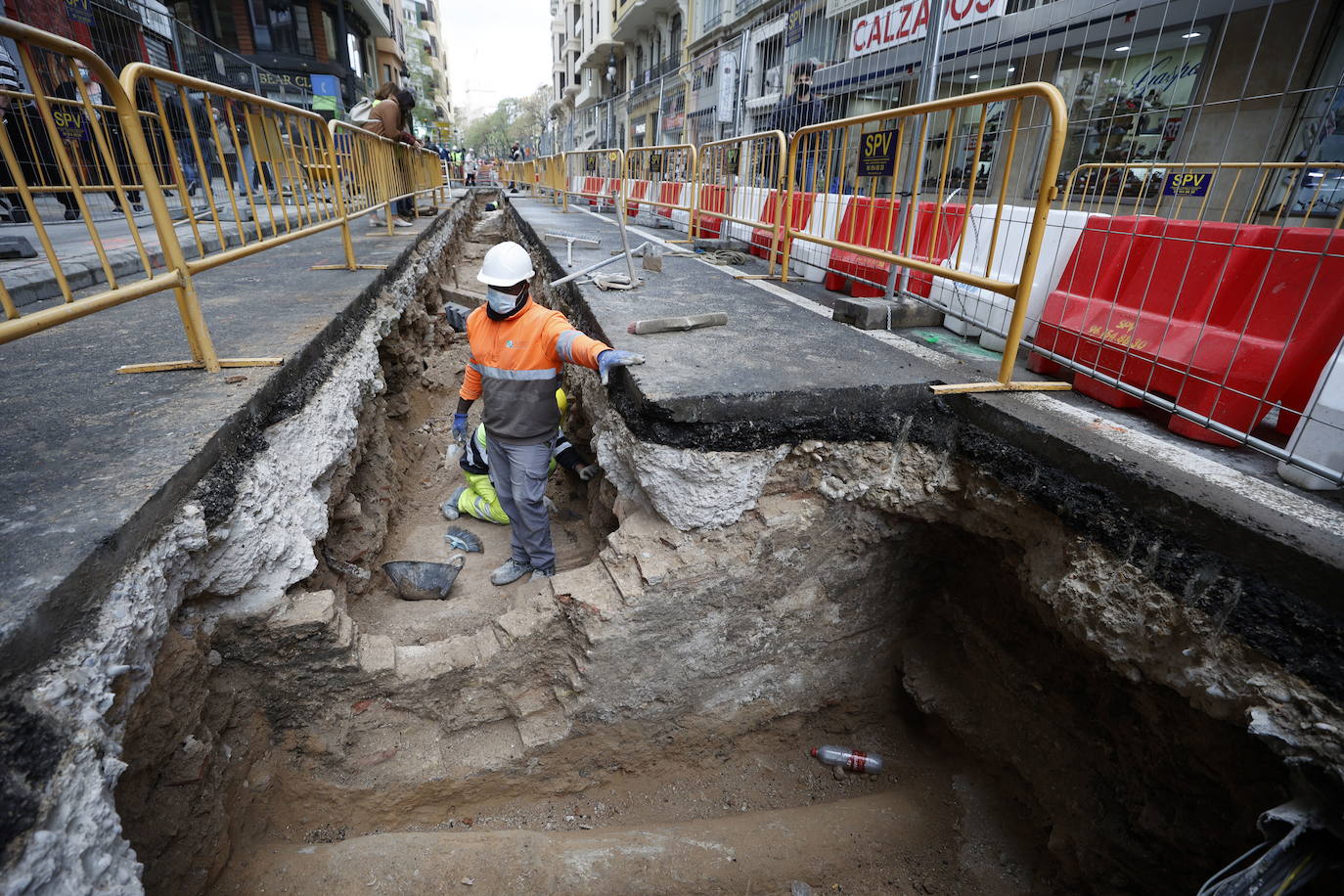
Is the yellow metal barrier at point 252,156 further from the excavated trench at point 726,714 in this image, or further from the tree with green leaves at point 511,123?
the tree with green leaves at point 511,123

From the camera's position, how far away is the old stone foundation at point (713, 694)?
2062 millimetres

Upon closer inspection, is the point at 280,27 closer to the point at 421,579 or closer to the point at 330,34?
the point at 330,34

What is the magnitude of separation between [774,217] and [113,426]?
5291 mm

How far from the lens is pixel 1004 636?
2.98m

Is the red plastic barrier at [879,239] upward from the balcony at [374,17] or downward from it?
downward

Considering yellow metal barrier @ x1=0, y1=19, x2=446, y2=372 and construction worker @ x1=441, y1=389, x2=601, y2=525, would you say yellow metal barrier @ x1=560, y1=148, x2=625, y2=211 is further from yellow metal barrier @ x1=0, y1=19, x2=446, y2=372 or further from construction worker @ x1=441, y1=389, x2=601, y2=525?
construction worker @ x1=441, y1=389, x2=601, y2=525

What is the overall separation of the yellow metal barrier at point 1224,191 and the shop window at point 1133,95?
67 millimetres

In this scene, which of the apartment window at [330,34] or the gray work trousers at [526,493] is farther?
the apartment window at [330,34]

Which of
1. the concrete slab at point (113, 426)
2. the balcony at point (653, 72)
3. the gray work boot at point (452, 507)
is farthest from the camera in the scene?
the balcony at point (653, 72)

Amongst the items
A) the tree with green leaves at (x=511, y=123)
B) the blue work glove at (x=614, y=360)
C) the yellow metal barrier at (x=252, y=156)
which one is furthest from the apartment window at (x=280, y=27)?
the tree with green leaves at (x=511, y=123)

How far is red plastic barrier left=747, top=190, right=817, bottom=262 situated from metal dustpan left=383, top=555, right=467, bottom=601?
404 centimetres

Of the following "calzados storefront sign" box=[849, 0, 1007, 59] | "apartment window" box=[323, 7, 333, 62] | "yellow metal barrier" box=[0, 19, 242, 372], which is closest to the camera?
"yellow metal barrier" box=[0, 19, 242, 372]

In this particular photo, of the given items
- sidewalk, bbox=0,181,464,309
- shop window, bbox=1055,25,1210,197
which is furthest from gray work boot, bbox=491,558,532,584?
shop window, bbox=1055,25,1210,197

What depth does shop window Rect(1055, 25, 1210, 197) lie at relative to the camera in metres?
5.46
